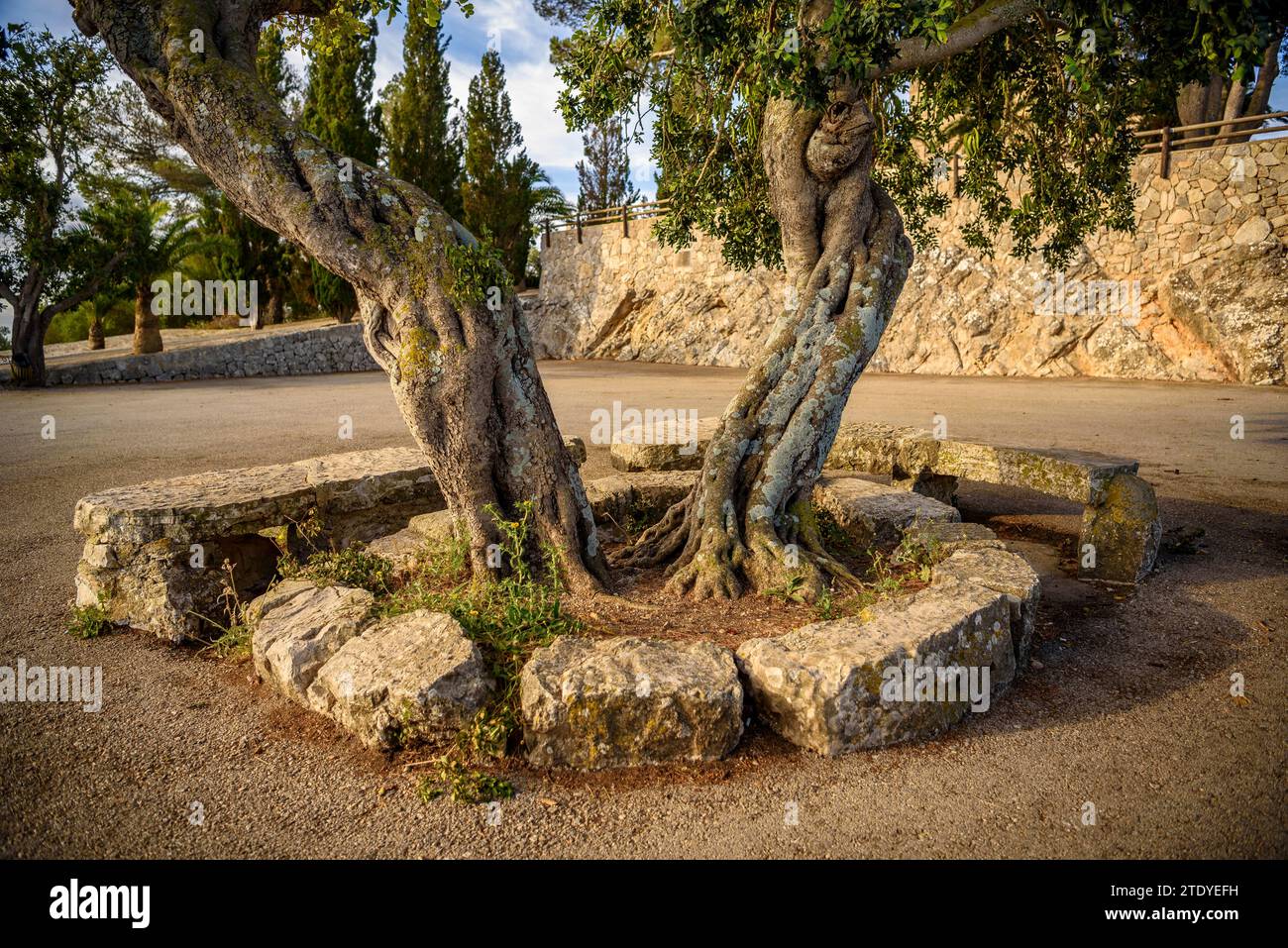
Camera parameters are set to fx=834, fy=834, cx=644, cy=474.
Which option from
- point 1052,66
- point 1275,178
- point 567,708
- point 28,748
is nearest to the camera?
point 567,708

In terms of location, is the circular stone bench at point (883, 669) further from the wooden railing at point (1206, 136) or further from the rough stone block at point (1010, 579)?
the wooden railing at point (1206, 136)

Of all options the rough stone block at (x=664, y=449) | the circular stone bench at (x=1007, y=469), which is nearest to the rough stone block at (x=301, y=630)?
the rough stone block at (x=664, y=449)

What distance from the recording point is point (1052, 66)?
5957mm

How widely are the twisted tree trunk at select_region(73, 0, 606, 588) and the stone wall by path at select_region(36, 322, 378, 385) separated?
58.6 ft

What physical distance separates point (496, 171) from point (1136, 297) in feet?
69.8

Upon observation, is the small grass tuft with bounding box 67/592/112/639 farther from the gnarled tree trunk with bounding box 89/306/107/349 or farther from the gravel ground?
the gnarled tree trunk with bounding box 89/306/107/349

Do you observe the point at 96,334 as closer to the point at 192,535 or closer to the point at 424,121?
the point at 424,121

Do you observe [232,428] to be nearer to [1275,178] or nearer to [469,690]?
[469,690]

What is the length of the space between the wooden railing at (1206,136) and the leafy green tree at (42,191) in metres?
20.2

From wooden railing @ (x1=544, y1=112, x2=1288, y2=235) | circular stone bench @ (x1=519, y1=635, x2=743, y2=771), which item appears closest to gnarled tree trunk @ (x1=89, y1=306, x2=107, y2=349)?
wooden railing @ (x1=544, y1=112, x2=1288, y2=235)

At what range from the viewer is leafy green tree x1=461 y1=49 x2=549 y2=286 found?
97.3ft

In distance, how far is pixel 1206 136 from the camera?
15.8m
